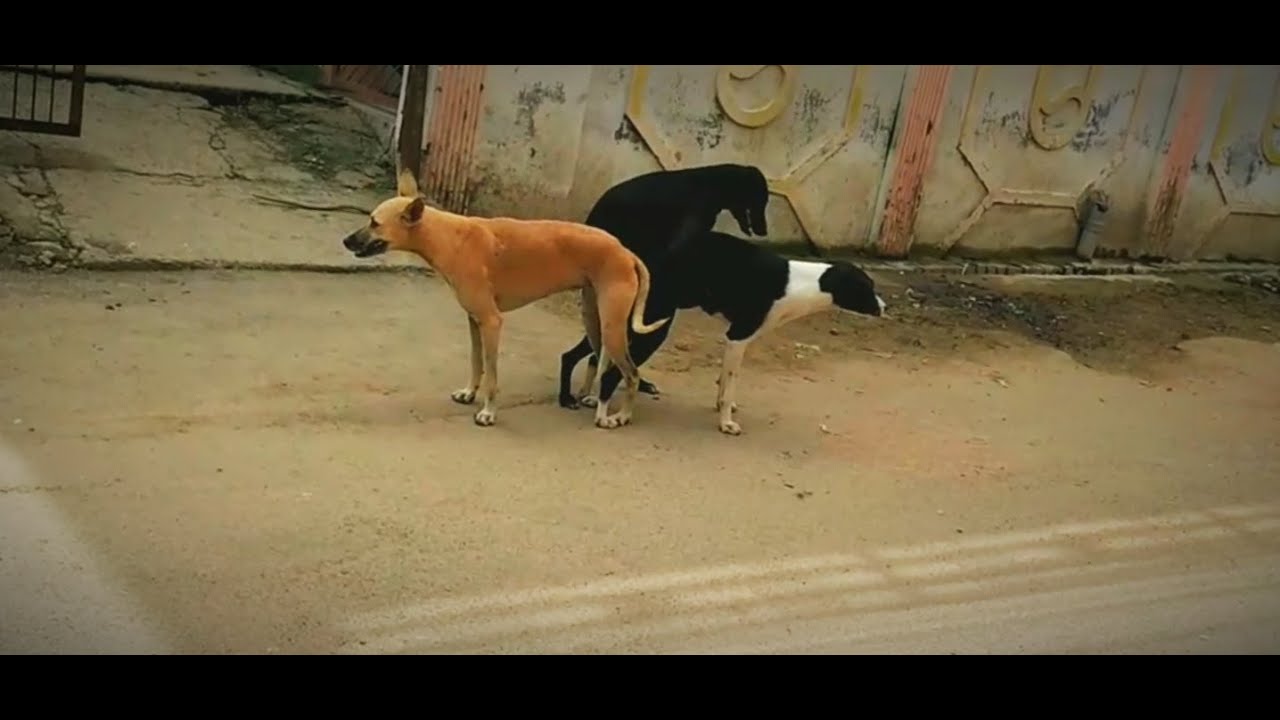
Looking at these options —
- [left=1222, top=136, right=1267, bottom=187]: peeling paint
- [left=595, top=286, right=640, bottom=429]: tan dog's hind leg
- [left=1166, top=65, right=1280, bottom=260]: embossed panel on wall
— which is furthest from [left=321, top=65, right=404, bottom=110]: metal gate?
[left=1222, top=136, right=1267, bottom=187]: peeling paint

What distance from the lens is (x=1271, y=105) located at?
17.5ft

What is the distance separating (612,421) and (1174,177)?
15.3 ft

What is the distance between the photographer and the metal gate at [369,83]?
19.8 ft

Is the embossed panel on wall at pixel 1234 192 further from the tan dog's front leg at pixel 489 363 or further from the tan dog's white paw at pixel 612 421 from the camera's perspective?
the tan dog's front leg at pixel 489 363

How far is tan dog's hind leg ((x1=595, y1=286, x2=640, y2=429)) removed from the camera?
3.66 metres

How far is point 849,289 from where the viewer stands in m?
3.82

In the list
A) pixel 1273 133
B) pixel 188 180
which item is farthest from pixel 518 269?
pixel 1273 133

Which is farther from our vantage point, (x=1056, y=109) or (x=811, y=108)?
(x=1056, y=109)

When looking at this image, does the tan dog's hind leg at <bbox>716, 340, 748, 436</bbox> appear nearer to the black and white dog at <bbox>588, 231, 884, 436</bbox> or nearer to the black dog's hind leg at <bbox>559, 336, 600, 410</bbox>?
the black and white dog at <bbox>588, 231, 884, 436</bbox>

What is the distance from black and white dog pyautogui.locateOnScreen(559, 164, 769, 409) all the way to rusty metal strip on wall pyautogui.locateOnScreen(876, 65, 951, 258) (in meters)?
2.82

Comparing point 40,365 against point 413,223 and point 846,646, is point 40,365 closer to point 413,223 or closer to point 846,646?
point 413,223

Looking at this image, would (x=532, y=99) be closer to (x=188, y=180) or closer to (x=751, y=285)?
(x=188, y=180)

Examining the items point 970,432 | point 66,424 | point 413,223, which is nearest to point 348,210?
point 413,223
